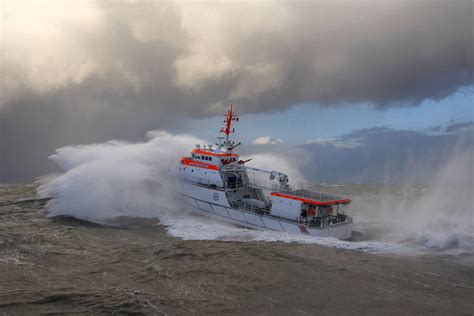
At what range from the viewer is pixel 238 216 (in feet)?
88.0

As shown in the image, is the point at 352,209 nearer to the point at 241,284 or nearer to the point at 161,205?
the point at 161,205

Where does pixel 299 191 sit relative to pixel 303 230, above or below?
above

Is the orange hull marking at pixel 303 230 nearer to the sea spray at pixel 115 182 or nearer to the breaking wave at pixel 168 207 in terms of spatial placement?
the breaking wave at pixel 168 207

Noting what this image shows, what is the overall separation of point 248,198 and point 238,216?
294 centimetres

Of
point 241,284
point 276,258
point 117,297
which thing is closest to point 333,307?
point 241,284

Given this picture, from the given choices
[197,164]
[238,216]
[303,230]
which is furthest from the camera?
[197,164]

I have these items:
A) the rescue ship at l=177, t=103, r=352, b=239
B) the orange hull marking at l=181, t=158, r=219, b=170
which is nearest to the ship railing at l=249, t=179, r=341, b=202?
the rescue ship at l=177, t=103, r=352, b=239

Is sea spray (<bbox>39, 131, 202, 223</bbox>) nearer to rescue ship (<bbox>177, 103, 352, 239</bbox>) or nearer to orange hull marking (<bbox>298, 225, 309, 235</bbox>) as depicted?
rescue ship (<bbox>177, 103, 352, 239</bbox>)

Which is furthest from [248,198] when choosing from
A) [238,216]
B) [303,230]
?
[303,230]

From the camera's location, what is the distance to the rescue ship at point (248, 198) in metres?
24.7

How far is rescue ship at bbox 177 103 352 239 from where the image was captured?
2472 centimetres

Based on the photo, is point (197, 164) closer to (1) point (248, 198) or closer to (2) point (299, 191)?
(1) point (248, 198)

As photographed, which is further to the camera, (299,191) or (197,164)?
(197,164)

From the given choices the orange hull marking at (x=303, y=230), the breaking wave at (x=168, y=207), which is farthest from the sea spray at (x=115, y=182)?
the orange hull marking at (x=303, y=230)
